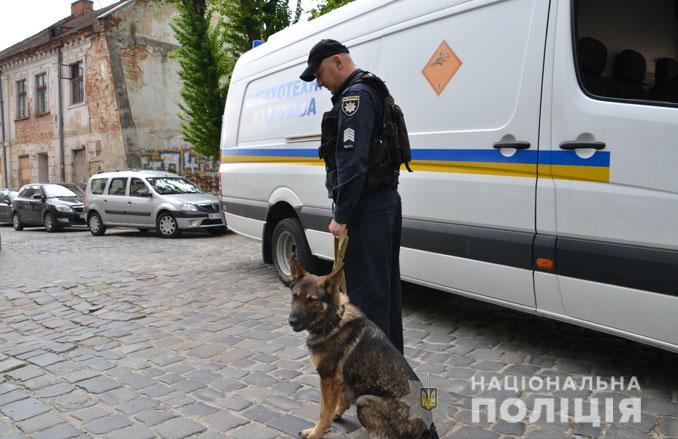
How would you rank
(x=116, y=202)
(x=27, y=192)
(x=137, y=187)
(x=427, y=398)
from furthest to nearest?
(x=27, y=192), (x=116, y=202), (x=137, y=187), (x=427, y=398)

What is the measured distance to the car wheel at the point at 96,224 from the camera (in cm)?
1445

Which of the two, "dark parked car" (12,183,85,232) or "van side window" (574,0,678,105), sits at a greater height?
"van side window" (574,0,678,105)

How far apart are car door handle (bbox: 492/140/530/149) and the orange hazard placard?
0.73m

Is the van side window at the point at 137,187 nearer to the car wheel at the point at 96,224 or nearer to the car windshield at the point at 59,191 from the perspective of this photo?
the car wheel at the point at 96,224

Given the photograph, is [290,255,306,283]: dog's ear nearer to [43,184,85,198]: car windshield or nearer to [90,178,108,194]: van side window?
[90,178,108,194]: van side window

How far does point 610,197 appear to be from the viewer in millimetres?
3074

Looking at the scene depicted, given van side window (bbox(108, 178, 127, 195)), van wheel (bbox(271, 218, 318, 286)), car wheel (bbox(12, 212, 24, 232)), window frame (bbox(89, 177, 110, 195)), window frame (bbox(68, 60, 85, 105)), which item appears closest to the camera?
van wheel (bbox(271, 218, 318, 286))

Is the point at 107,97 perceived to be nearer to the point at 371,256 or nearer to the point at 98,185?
the point at 98,185

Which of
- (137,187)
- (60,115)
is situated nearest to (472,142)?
(137,187)

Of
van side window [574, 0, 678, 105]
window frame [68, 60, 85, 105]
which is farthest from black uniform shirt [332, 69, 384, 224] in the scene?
window frame [68, 60, 85, 105]

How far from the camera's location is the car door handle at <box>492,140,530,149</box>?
3500mm

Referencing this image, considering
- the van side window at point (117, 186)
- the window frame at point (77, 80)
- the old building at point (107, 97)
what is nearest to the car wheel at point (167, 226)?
the van side window at point (117, 186)

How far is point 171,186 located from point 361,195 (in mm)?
11716

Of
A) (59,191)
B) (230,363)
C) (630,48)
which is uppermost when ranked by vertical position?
(630,48)
